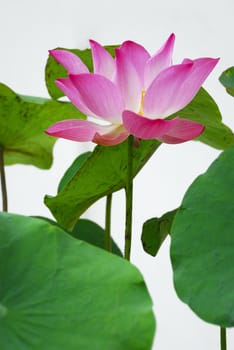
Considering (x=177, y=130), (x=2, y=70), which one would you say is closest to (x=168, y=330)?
(x=2, y=70)

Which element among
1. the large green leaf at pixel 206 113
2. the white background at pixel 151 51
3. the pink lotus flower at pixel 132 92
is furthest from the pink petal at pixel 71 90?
the white background at pixel 151 51

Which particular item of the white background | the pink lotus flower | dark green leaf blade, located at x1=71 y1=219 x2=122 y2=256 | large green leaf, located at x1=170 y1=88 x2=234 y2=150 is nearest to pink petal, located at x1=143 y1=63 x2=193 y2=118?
the pink lotus flower

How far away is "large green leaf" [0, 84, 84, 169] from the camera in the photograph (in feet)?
1.78

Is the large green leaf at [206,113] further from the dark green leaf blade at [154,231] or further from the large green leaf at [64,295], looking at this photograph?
the large green leaf at [64,295]

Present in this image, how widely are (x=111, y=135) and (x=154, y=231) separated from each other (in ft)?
0.40

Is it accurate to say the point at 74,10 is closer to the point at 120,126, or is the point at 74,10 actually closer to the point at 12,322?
the point at 120,126

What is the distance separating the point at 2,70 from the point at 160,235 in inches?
41.4

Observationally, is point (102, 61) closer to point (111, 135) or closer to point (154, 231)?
point (111, 135)

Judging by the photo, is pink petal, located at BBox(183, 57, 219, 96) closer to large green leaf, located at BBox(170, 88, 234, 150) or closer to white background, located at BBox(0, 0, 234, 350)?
large green leaf, located at BBox(170, 88, 234, 150)

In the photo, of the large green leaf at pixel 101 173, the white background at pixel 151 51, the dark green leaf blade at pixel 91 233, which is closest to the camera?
the large green leaf at pixel 101 173

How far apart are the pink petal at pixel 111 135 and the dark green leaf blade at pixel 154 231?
0.37 feet

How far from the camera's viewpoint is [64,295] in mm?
292

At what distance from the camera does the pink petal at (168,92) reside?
0.34 meters

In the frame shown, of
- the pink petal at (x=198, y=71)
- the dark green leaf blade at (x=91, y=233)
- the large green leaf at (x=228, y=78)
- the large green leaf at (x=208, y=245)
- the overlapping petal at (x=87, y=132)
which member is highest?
the pink petal at (x=198, y=71)
